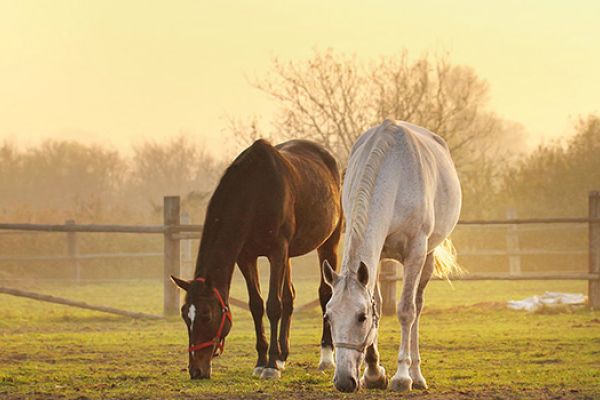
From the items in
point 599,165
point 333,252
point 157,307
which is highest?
point 599,165

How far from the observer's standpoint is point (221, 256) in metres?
7.48

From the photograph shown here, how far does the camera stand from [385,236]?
661cm

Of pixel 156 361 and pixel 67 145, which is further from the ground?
pixel 67 145

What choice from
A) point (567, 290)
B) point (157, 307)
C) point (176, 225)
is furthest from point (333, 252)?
point (567, 290)

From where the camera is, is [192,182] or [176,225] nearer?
[176,225]

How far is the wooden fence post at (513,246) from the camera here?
2349 cm

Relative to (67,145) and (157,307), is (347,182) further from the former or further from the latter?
(67,145)

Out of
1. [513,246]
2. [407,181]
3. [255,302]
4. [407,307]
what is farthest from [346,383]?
[513,246]

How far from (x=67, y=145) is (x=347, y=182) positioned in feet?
137

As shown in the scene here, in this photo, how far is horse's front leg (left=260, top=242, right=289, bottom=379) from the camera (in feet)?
25.7

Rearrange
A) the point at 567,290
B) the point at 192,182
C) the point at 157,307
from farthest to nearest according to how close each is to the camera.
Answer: the point at 192,182 < the point at 567,290 < the point at 157,307

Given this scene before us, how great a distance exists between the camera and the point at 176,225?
14648mm

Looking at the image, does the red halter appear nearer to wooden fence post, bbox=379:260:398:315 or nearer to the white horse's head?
the white horse's head

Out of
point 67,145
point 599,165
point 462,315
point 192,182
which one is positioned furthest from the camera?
point 192,182
